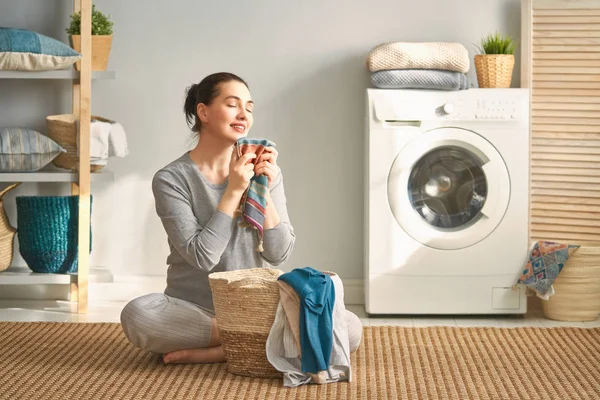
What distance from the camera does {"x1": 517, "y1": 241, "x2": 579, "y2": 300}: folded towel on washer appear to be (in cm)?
327

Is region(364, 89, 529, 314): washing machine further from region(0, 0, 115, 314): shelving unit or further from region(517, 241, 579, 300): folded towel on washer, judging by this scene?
region(0, 0, 115, 314): shelving unit

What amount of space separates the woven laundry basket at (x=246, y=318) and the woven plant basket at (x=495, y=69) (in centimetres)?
144

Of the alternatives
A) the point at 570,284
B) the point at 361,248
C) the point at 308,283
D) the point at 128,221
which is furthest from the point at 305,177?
the point at 308,283

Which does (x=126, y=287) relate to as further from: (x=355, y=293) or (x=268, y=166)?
(x=268, y=166)

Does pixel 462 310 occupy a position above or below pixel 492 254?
below

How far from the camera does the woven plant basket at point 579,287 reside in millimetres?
3307

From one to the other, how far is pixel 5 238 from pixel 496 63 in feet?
6.59

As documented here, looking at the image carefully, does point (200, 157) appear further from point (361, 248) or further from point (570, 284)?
point (570, 284)

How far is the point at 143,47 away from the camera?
371 centimetres

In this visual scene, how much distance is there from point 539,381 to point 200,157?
113 cm

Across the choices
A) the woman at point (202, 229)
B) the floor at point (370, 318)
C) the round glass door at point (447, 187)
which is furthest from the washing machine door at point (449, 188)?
the woman at point (202, 229)

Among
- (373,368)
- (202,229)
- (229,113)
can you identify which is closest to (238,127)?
(229,113)

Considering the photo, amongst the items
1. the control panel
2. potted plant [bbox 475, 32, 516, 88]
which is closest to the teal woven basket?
the control panel

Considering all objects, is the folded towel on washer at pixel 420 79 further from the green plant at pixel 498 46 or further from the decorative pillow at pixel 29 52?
the decorative pillow at pixel 29 52
